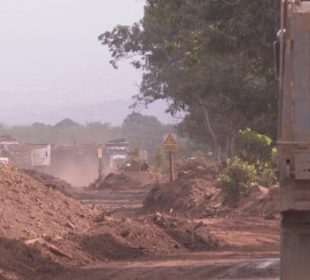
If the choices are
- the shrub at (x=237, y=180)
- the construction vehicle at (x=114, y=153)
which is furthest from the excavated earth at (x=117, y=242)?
the construction vehicle at (x=114, y=153)

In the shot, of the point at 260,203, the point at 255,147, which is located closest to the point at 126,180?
the point at 255,147

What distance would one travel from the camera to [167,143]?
103 ft

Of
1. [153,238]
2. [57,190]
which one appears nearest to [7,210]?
[153,238]

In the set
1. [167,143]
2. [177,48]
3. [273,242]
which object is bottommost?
[273,242]

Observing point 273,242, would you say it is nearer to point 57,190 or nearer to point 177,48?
point 57,190

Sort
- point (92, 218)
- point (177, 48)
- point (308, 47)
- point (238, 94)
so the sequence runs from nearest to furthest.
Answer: point (308, 47), point (92, 218), point (177, 48), point (238, 94)

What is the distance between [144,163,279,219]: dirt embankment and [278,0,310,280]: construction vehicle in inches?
561

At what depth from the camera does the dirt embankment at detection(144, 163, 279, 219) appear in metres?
24.2

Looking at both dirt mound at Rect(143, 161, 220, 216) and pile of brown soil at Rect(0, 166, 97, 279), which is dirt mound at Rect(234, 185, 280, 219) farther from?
pile of brown soil at Rect(0, 166, 97, 279)

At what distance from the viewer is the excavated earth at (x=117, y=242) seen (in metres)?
13.7

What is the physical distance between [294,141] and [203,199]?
20916 mm

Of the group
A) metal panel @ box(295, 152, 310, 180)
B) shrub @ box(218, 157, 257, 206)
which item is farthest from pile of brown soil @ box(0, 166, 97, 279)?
shrub @ box(218, 157, 257, 206)

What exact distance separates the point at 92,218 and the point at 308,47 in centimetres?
1178

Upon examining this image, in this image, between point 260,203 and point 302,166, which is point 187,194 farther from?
point 302,166
